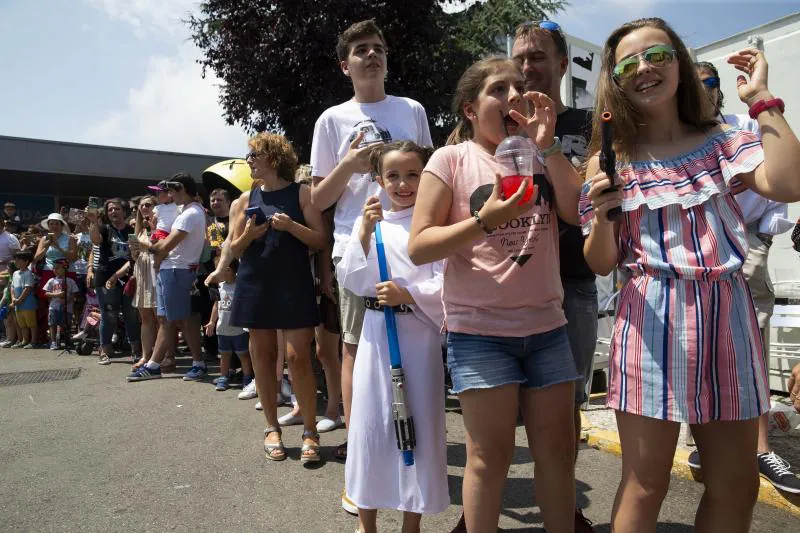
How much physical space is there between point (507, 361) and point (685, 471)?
7.04 feet

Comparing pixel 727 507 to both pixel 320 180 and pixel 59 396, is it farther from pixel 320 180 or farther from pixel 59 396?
pixel 59 396

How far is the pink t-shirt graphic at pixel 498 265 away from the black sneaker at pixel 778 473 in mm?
1913

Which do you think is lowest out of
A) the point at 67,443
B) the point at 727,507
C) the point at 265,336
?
the point at 67,443

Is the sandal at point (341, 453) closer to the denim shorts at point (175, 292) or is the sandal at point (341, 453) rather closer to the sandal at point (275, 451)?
the sandal at point (275, 451)

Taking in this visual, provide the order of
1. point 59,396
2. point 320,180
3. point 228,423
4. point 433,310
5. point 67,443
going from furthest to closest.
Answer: point 59,396 < point 228,423 < point 67,443 < point 320,180 < point 433,310

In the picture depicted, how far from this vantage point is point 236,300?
4.17 metres

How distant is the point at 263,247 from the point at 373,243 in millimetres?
1515

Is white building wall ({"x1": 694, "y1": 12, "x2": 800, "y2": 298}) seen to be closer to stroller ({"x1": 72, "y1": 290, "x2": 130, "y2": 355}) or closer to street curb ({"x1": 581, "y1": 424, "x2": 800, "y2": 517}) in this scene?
street curb ({"x1": 581, "y1": 424, "x2": 800, "y2": 517})

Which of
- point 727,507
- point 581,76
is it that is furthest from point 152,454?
point 581,76

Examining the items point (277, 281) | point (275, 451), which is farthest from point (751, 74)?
point (275, 451)

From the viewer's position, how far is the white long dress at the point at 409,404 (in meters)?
2.55

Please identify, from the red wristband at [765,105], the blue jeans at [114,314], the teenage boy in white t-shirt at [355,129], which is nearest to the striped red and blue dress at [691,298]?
the red wristband at [765,105]

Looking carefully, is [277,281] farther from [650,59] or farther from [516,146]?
[650,59]

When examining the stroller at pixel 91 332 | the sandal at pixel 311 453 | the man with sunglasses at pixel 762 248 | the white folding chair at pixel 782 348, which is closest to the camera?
the man with sunglasses at pixel 762 248
